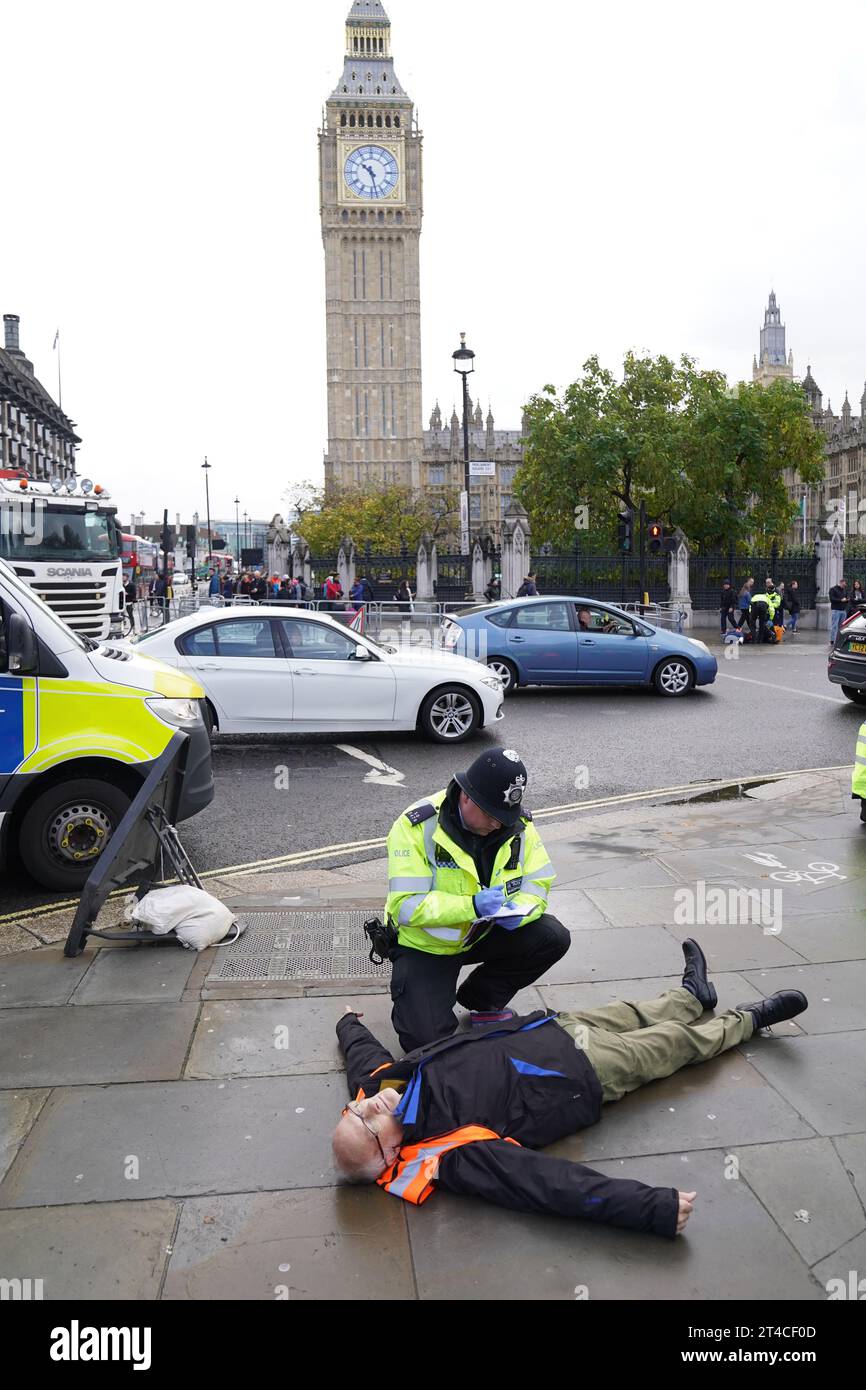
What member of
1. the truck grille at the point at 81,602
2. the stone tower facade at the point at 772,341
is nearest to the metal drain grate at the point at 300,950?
the truck grille at the point at 81,602

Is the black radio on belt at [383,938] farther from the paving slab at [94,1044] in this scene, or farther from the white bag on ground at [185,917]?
the white bag on ground at [185,917]

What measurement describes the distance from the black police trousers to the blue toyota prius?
37.3ft

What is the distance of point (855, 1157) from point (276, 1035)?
2260 mm

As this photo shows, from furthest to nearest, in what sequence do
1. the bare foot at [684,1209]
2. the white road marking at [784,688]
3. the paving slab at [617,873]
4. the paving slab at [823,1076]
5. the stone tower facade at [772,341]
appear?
the stone tower facade at [772,341]
the white road marking at [784,688]
the paving slab at [617,873]
the paving slab at [823,1076]
the bare foot at [684,1209]

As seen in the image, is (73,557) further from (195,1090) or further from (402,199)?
(402,199)

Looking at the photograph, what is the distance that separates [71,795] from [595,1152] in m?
4.11

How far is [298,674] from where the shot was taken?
11539mm

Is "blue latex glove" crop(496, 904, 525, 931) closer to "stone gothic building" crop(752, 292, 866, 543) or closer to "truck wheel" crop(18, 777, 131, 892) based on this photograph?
"truck wheel" crop(18, 777, 131, 892)

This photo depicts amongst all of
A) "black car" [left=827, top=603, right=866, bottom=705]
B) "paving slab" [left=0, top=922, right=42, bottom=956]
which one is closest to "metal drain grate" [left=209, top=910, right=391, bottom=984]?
"paving slab" [left=0, top=922, right=42, bottom=956]

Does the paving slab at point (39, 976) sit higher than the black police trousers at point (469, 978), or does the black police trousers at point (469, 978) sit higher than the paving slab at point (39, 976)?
the black police trousers at point (469, 978)

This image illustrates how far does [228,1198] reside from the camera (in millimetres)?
3391

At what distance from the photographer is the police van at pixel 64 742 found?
6.43m

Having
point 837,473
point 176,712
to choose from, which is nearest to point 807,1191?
point 176,712

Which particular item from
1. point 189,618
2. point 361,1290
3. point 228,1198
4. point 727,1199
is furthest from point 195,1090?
point 189,618
